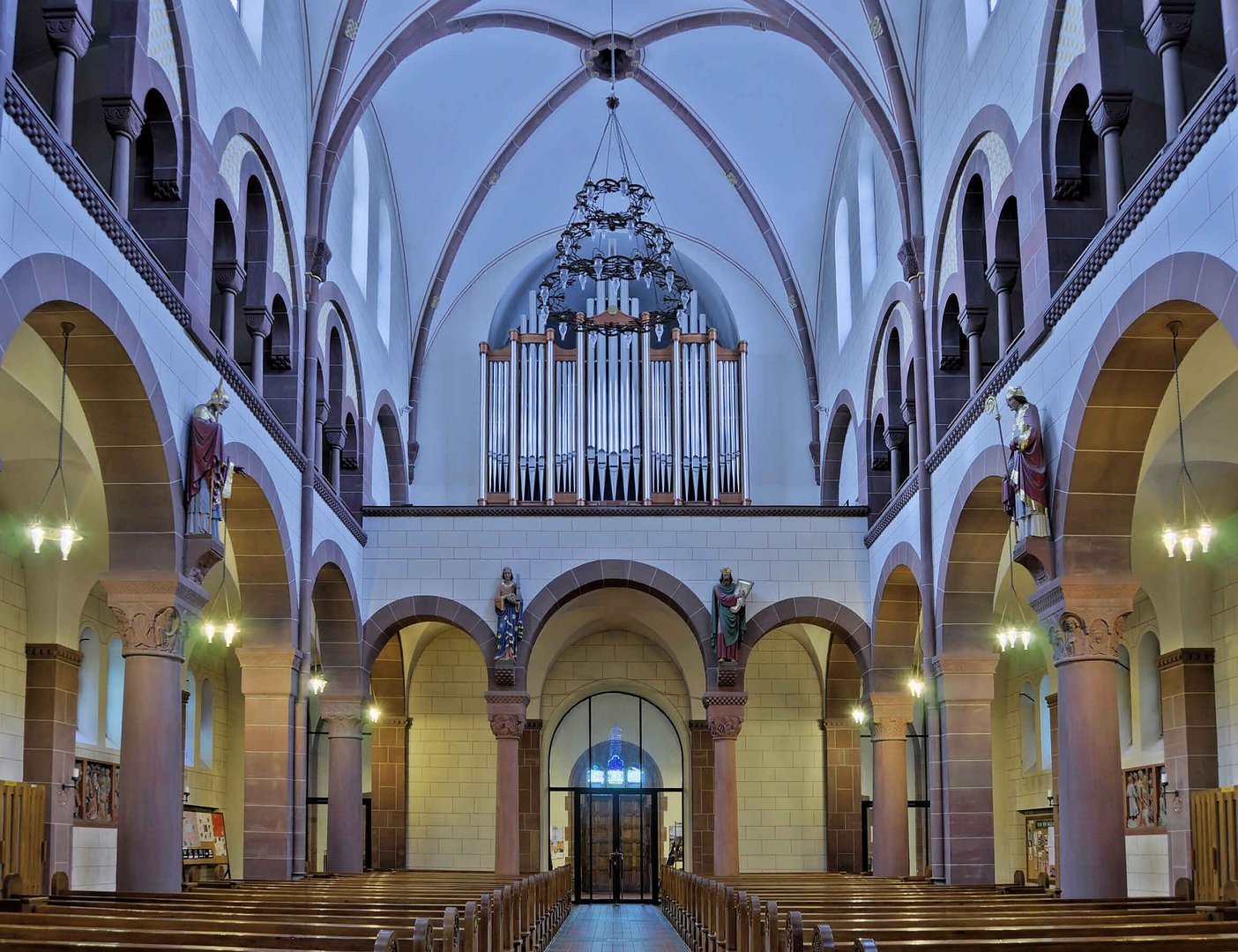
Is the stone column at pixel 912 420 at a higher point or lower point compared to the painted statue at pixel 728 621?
higher

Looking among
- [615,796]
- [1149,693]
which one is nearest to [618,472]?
[615,796]

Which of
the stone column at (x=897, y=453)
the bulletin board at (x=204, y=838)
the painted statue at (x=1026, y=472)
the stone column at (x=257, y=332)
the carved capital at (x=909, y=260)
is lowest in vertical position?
the bulletin board at (x=204, y=838)

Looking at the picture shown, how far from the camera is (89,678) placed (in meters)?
19.2

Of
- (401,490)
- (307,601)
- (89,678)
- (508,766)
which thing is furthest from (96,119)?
(401,490)

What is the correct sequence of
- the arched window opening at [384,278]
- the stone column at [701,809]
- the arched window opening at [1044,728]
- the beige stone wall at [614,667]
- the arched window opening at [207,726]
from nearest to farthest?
the arched window opening at [1044,728] → the arched window opening at [384,278] → the arched window opening at [207,726] → the stone column at [701,809] → the beige stone wall at [614,667]

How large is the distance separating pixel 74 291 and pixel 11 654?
322 inches

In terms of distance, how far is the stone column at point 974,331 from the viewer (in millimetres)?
15812

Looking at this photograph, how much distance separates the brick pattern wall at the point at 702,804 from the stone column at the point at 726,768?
444 cm

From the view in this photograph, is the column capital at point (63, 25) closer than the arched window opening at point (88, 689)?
Yes

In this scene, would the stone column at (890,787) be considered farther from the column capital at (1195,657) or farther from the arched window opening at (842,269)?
the arched window opening at (842,269)

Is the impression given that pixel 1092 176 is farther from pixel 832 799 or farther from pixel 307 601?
pixel 832 799

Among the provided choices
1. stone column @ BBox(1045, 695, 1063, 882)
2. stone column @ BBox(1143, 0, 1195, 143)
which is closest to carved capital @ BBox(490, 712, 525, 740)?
stone column @ BBox(1045, 695, 1063, 882)

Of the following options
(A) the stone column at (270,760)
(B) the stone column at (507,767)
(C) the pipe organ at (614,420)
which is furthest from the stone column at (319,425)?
(C) the pipe organ at (614,420)

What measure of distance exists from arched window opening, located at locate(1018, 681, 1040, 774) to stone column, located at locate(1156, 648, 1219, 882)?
21.8 ft
